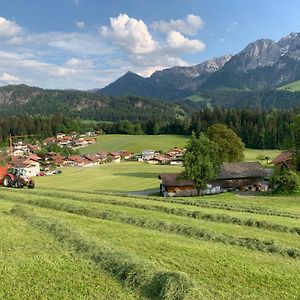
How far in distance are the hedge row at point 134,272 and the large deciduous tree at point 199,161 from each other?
41.6 m

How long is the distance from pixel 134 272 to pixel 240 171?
6210cm

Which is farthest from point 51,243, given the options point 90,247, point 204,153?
point 204,153

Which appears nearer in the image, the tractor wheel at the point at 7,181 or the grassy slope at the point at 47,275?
the grassy slope at the point at 47,275

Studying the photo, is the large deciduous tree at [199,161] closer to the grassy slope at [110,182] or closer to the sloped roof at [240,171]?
the sloped roof at [240,171]

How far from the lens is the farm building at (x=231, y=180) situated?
66.2m

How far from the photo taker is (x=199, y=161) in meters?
58.0

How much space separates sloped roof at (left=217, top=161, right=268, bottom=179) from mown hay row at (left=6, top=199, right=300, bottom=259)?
4745cm

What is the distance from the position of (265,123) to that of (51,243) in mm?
172448

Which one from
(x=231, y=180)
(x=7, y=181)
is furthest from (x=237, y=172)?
(x=7, y=181)

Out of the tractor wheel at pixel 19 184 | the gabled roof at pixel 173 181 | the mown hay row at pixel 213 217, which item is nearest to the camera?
the mown hay row at pixel 213 217

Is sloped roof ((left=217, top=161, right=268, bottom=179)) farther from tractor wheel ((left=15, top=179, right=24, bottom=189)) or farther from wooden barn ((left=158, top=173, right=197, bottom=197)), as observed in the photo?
tractor wheel ((left=15, top=179, right=24, bottom=189))

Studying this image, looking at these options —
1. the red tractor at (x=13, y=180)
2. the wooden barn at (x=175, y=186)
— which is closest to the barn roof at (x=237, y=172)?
the wooden barn at (x=175, y=186)

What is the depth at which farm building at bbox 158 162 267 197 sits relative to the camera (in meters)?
66.2

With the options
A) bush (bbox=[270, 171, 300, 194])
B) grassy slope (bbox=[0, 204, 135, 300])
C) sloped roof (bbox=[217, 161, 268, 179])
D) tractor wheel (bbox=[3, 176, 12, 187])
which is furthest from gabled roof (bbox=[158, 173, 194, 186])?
grassy slope (bbox=[0, 204, 135, 300])
